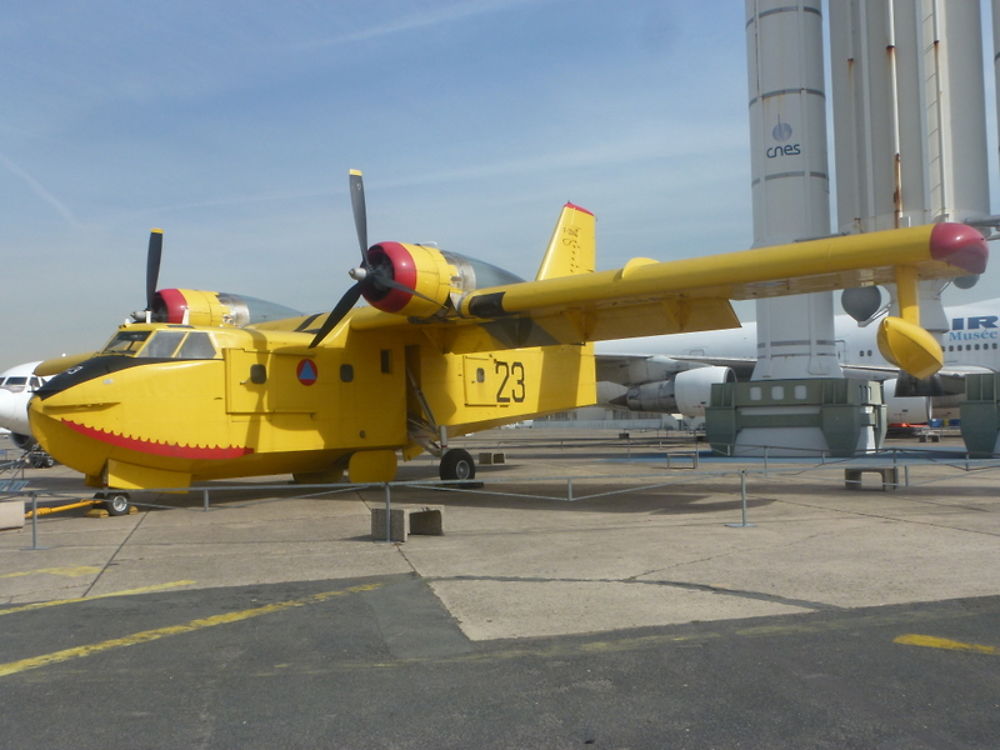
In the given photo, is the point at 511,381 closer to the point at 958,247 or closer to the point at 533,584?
the point at 958,247

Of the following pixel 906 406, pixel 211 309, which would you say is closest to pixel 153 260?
pixel 211 309

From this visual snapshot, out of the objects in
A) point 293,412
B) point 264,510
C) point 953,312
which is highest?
point 953,312

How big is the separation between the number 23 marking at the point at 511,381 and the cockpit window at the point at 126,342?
22.6 ft

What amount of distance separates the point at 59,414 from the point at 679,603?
30.2 ft

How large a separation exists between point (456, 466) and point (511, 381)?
230cm

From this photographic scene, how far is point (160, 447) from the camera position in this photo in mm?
12516

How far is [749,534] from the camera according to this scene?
10.0 meters

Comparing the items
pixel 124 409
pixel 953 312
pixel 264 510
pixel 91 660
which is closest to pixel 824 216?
pixel 953 312

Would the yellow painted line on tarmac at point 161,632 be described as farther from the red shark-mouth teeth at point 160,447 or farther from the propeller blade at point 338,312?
the propeller blade at point 338,312

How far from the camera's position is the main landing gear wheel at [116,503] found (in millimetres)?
12609

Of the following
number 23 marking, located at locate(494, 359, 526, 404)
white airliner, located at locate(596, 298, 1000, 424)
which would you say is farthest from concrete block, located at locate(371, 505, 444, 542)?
Answer: white airliner, located at locate(596, 298, 1000, 424)

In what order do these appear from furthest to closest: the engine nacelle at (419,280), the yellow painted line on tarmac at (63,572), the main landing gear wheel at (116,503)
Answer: the engine nacelle at (419,280)
the main landing gear wheel at (116,503)
the yellow painted line on tarmac at (63,572)

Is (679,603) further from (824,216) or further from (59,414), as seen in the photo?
(824,216)

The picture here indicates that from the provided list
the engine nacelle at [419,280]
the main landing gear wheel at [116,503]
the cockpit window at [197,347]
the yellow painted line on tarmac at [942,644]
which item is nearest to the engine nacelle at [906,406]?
the engine nacelle at [419,280]
